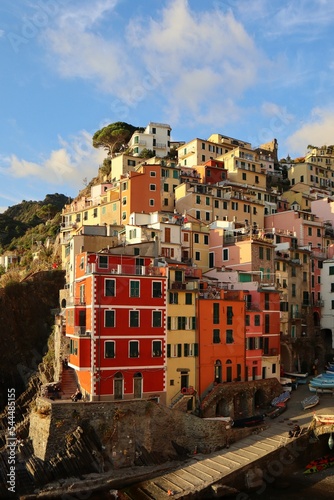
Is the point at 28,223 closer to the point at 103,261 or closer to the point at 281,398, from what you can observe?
the point at 103,261

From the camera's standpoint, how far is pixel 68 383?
43406 millimetres

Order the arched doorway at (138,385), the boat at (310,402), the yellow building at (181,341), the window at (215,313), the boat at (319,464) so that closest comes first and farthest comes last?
the boat at (319,464) → the arched doorway at (138,385) → the yellow building at (181,341) → the boat at (310,402) → the window at (215,313)

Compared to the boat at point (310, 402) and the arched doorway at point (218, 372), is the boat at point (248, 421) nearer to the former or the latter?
the arched doorway at point (218, 372)

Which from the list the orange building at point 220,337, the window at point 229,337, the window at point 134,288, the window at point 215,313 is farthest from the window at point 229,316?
the window at point 134,288

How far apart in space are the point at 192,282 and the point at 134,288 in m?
5.96

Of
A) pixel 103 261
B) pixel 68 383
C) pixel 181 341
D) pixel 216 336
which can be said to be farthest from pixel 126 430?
pixel 103 261

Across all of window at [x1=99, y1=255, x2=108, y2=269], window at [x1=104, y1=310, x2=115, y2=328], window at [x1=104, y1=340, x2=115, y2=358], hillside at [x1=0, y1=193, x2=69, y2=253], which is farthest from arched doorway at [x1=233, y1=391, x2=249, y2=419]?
hillside at [x1=0, y1=193, x2=69, y2=253]

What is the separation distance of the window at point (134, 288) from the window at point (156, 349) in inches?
174

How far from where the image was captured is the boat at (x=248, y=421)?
4147 centimetres

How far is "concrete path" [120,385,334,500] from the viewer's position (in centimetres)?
3350

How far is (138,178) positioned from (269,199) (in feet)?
84.8

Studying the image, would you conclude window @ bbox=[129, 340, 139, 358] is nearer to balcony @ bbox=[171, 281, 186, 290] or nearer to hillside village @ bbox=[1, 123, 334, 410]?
hillside village @ bbox=[1, 123, 334, 410]

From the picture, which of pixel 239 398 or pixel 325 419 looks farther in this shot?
pixel 239 398

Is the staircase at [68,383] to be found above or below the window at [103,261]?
below
